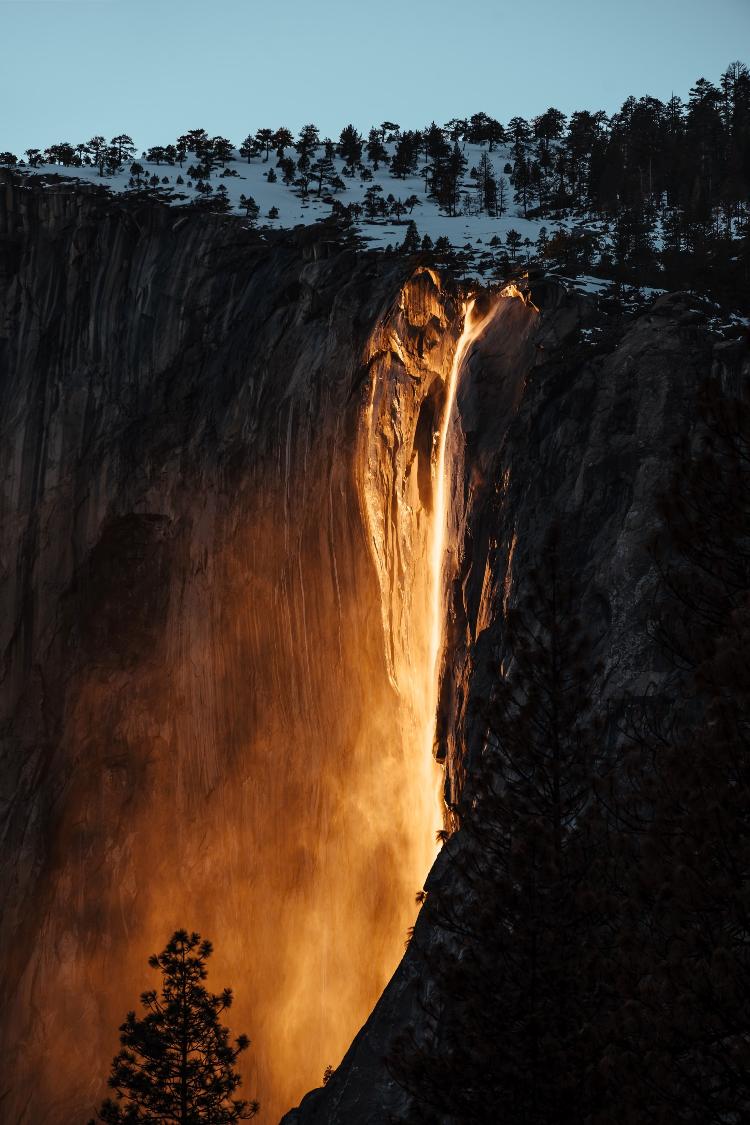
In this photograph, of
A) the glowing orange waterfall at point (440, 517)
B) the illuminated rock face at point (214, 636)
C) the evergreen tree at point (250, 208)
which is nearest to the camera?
the glowing orange waterfall at point (440, 517)

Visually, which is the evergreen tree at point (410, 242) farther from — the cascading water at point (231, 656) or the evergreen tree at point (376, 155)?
the evergreen tree at point (376, 155)

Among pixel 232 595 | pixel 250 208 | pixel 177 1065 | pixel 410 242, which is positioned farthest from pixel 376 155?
pixel 177 1065

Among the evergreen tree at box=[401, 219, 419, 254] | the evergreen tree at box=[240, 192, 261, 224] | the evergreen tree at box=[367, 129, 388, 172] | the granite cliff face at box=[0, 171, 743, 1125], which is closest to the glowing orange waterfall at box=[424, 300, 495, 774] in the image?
the granite cliff face at box=[0, 171, 743, 1125]

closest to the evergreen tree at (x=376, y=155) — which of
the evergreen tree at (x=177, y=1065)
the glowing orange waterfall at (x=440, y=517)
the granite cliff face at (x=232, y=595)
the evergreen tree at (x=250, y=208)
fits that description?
the evergreen tree at (x=250, y=208)

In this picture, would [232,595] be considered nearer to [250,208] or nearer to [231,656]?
[231,656]

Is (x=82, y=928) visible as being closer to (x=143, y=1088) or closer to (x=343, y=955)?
(x=343, y=955)

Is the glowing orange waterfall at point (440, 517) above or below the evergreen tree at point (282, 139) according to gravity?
below

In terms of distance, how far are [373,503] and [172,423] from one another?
10.8m

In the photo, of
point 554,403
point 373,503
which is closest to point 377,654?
point 373,503

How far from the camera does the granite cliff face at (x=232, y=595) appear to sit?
30.5 metres

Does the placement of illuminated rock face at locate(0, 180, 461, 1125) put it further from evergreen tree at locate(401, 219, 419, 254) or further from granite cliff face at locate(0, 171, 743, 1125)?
evergreen tree at locate(401, 219, 419, 254)

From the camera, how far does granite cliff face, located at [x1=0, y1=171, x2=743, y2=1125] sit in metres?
30.5

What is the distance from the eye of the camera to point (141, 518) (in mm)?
39969

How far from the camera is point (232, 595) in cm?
3778
